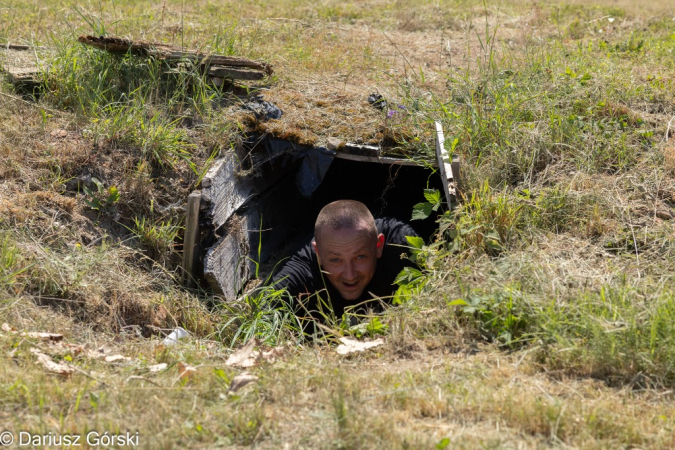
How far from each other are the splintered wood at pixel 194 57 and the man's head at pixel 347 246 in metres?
1.55

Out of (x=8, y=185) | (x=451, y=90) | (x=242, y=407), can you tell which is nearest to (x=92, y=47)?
(x=8, y=185)

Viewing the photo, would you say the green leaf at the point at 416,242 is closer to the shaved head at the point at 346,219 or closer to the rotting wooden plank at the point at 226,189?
the shaved head at the point at 346,219

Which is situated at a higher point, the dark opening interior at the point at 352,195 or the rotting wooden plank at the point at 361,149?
the rotting wooden plank at the point at 361,149

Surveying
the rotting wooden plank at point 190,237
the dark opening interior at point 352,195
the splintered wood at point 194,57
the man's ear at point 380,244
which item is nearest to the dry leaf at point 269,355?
the rotting wooden plank at point 190,237

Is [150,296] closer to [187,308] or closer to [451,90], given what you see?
[187,308]

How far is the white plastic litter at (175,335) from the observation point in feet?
14.6

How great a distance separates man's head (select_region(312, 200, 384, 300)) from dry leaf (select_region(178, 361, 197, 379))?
1.87m

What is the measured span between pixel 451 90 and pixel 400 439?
12.9 ft

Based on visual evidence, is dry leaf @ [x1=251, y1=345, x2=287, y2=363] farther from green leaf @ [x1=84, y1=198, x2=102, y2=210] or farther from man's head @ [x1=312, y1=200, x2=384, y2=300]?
green leaf @ [x1=84, y1=198, x2=102, y2=210]

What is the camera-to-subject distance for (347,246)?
534 cm

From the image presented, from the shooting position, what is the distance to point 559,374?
11.5 ft

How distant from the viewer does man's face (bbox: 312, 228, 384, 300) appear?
5.34 meters

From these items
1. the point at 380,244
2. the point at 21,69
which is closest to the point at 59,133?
the point at 21,69

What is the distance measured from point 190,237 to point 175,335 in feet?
3.07
